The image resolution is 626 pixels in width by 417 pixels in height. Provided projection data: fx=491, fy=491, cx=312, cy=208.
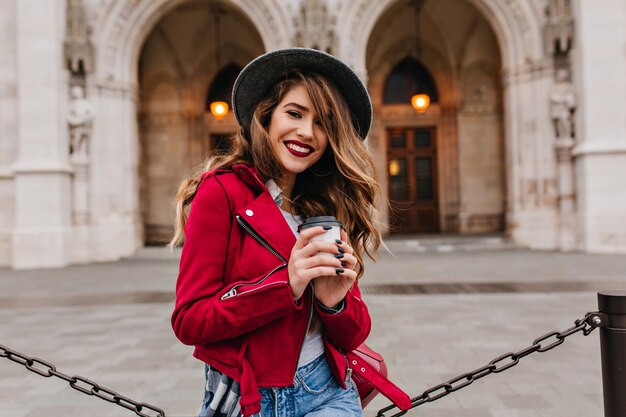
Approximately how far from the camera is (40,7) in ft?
39.2

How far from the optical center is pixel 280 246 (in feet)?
4.35

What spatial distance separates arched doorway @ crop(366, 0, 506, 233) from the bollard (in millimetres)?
14644

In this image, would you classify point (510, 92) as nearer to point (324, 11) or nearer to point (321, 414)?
point (324, 11)

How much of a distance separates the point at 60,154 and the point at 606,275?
11935mm

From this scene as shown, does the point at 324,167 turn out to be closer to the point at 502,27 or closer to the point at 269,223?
the point at 269,223

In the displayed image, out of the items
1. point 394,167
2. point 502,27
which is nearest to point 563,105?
point 502,27

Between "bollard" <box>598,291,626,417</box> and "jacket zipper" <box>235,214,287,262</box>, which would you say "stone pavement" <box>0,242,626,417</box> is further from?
"jacket zipper" <box>235,214,287,262</box>

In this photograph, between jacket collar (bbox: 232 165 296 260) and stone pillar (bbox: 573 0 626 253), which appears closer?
jacket collar (bbox: 232 165 296 260)

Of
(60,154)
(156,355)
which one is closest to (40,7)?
(60,154)

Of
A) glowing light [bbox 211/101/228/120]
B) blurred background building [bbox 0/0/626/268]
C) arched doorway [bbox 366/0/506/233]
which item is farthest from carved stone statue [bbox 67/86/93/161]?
arched doorway [bbox 366/0/506/233]

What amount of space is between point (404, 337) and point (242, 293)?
376 cm

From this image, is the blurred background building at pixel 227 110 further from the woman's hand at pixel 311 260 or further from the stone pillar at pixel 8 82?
the woman's hand at pixel 311 260

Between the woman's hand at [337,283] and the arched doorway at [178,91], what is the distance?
16.0 metres

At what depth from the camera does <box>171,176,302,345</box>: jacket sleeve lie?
1.22m
